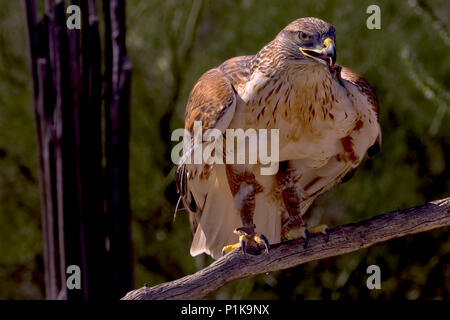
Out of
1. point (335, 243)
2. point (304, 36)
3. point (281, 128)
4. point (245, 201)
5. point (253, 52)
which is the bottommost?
point (335, 243)

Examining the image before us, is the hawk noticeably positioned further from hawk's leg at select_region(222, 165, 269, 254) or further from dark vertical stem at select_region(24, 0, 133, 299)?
dark vertical stem at select_region(24, 0, 133, 299)

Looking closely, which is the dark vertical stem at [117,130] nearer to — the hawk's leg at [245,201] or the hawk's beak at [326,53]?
the hawk's leg at [245,201]

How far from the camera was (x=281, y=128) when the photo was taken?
8.24ft

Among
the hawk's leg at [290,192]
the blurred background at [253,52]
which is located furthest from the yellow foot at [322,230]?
the blurred background at [253,52]

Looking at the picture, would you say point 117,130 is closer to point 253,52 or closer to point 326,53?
point 326,53

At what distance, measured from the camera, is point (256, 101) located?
8.07 ft

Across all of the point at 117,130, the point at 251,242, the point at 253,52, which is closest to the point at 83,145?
the point at 117,130

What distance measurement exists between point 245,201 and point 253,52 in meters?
2.14

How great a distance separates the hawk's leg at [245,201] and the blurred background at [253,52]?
1.63 m

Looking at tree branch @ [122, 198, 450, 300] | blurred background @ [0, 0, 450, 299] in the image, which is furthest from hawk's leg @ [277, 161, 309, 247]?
blurred background @ [0, 0, 450, 299]

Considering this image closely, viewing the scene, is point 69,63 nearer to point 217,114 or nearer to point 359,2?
point 217,114

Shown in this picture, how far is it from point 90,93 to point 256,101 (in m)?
1.08

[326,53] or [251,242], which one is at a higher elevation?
[326,53]

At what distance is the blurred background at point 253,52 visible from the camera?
14.7ft
